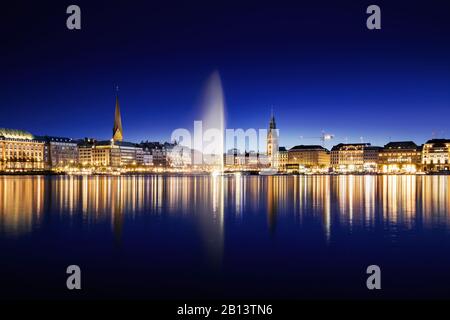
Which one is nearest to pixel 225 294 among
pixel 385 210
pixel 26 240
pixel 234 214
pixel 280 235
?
pixel 280 235

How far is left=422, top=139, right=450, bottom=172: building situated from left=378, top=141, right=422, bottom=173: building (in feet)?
10.9

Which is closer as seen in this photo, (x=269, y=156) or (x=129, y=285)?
(x=129, y=285)

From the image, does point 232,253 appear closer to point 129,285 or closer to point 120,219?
point 129,285

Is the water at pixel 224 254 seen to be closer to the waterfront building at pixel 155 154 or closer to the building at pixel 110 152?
the building at pixel 110 152

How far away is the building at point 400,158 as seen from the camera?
153625 mm

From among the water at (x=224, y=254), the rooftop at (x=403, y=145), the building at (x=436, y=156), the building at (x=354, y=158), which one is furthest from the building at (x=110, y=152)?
the water at (x=224, y=254)

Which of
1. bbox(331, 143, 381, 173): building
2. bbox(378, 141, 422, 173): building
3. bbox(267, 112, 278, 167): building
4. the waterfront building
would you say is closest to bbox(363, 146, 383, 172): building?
bbox(331, 143, 381, 173): building

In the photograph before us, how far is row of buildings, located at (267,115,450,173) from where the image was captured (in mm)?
145875

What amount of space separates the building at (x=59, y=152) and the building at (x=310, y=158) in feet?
280

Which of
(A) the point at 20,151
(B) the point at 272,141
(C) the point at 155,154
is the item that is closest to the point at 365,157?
(B) the point at 272,141

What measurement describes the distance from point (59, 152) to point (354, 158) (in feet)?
370

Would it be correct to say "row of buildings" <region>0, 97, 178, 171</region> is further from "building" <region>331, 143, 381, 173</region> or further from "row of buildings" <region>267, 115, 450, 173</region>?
"building" <region>331, 143, 381, 173</region>
